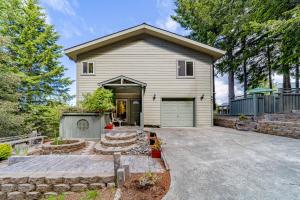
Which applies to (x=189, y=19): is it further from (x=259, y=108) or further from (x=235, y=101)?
A: (x=259, y=108)

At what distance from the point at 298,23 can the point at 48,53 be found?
59.5 ft

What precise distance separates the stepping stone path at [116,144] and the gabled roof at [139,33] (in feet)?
21.1

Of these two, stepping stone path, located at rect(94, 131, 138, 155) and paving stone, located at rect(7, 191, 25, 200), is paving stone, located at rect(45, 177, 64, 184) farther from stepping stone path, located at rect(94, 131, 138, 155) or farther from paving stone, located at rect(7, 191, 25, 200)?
stepping stone path, located at rect(94, 131, 138, 155)

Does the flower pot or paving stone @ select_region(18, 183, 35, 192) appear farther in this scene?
the flower pot

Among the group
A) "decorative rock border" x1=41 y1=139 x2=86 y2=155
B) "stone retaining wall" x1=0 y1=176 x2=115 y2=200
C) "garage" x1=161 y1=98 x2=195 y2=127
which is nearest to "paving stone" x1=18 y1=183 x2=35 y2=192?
"stone retaining wall" x1=0 y1=176 x2=115 y2=200

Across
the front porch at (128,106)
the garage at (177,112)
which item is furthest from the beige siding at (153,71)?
the front porch at (128,106)

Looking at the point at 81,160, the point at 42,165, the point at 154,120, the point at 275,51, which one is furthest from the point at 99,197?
the point at 275,51

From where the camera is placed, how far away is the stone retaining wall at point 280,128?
825 cm

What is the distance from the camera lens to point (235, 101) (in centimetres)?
1443

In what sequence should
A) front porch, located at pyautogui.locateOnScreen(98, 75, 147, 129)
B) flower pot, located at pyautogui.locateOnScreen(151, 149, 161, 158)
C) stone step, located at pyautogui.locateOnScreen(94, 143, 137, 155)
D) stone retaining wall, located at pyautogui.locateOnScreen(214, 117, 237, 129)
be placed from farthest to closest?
front porch, located at pyautogui.locateOnScreen(98, 75, 147, 129) < stone retaining wall, located at pyautogui.locateOnScreen(214, 117, 237, 129) < stone step, located at pyautogui.locateOnScreen(94, 143, 137, 155) < flower pot, located at pyautogui.locateOnScreen(151, 149, 161, 158)

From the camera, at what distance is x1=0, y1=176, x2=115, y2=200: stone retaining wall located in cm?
447

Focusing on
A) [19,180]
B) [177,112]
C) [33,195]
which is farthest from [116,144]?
[177,112]

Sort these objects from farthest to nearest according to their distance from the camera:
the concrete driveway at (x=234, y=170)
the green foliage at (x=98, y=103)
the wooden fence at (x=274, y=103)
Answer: the wooden fence at (x=274, y=103), the green foliage at (x=98, y=103), the concrete driveway at (x=234, y=170)

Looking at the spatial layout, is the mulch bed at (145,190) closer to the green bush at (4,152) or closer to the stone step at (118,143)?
the stone step at (118,143)
